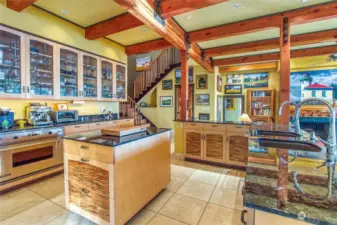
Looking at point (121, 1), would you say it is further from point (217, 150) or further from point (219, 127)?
point (217, 150)

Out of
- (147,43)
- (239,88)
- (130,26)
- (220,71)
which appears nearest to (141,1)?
(130,26)

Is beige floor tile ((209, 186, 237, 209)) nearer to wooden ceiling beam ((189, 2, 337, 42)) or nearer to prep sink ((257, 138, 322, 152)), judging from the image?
prep sink ((257, 138, 322, 152))

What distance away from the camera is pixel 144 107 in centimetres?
820

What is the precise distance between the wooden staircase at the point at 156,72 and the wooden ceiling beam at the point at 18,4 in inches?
203

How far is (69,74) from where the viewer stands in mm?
3660

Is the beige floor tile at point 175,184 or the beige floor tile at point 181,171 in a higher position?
the beige floor tile at point 181,171

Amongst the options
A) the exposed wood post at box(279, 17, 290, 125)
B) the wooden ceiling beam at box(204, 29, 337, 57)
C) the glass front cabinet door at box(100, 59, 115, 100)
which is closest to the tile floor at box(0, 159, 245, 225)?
the exposed wood post at box(279, 17, 290, 125)

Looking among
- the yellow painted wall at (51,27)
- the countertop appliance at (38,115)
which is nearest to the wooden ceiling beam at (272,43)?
the yellow painted wall at (51,27)

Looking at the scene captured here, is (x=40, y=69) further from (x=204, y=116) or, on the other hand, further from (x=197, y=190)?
(x=204, y=116)

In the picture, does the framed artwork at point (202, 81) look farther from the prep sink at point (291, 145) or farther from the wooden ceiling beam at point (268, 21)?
the prep sink at point (291, 145)

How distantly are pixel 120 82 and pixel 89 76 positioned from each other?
Answer: 103 cm

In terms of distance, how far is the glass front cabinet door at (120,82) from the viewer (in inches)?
193

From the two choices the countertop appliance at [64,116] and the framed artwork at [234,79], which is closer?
the countertop appliance at [64,116]

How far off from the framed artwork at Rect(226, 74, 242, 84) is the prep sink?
6477 mm
